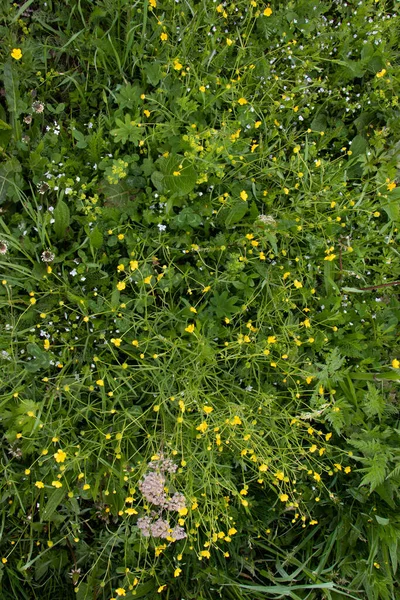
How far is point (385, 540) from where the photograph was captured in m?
2.54

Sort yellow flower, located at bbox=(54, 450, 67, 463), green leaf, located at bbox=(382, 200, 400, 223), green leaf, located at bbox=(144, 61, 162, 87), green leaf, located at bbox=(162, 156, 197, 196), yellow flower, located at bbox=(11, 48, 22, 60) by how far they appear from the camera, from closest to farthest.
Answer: yellow flower, located at bbox=(54, 450, 67, 463), yellow flower, located at bbox=(11, 48, 22, 60), green leaf, located at bbox=(162, 156, 197, 196), green leaf, located at bbox=(144, 61, 162, 87), green leaf, located at bbox=(382, 200, 400, 223)

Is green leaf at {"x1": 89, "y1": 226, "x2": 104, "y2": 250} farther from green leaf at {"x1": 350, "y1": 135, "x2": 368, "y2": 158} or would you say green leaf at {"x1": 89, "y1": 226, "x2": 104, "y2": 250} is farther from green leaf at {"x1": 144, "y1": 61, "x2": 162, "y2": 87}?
green leaf at {"x1": 350, "y1": 135, "x2": 368, "y2": 158}

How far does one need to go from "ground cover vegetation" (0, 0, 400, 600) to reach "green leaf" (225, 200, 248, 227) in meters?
0.02

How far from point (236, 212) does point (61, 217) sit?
35.1 inches

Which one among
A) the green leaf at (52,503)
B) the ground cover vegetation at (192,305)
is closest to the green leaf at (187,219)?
the ground cover vegetation at (192,305)

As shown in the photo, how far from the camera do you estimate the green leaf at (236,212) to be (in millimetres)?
2430

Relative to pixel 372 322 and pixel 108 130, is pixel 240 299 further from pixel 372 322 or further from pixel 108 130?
pixel 108 130

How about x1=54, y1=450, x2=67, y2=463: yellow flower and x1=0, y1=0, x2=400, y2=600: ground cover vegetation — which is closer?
x1=54, y1=450, x2=67, y2=463: yellow flower

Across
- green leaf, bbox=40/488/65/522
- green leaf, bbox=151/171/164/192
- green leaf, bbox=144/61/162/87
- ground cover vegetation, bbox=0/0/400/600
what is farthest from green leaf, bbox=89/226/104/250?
green leaf, bbox=40/488/65/522

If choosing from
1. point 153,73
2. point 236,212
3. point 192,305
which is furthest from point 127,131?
point 192,305

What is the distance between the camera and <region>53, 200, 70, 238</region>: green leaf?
A: 2.32m

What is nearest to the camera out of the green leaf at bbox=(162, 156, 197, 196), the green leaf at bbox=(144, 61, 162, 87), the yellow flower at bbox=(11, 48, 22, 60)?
the yellow flower at bbox=(11, 48, 22, 60)

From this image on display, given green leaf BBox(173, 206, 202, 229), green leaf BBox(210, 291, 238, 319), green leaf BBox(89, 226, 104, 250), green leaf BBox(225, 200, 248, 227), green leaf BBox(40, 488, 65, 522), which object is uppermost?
green leaf BBox(225, 200, 248, 227)

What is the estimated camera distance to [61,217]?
7.66ft
